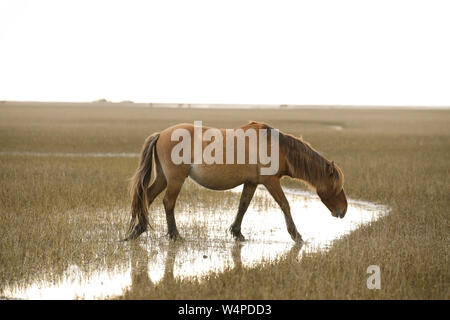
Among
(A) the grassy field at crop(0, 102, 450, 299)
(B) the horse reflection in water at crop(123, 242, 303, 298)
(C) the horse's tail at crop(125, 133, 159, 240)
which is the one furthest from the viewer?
(C) the horse's tail at crop(125, 133, 159, 240)

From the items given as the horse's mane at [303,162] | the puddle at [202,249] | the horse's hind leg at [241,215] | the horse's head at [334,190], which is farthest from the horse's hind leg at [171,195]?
the horse's head at [334,190]

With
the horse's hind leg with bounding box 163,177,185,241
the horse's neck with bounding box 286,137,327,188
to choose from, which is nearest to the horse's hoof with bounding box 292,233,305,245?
the horse's neck with bounding box 286,137,327,188

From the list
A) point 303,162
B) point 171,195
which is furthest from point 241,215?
point 303,162

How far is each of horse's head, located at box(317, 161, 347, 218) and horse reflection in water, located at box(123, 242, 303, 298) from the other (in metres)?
1.01

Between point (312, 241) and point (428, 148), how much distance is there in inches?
673

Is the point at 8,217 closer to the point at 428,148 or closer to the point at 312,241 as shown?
the point at 312,241

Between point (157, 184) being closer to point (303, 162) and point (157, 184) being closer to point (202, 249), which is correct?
point (202, 249)

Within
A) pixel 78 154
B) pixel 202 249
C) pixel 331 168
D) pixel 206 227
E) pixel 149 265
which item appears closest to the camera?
pixel 149 265

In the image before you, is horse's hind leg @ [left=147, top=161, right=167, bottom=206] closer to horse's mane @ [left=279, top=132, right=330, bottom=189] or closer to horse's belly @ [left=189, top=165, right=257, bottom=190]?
horse's belly @ [left=189, top=165, right=257, bottom=190]

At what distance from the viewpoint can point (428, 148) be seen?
23234mm

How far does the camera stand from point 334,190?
27.1ft

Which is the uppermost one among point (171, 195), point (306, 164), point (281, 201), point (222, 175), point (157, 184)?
point (306, 164)

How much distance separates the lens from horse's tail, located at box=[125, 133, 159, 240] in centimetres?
777

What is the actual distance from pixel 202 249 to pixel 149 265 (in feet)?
3.50
